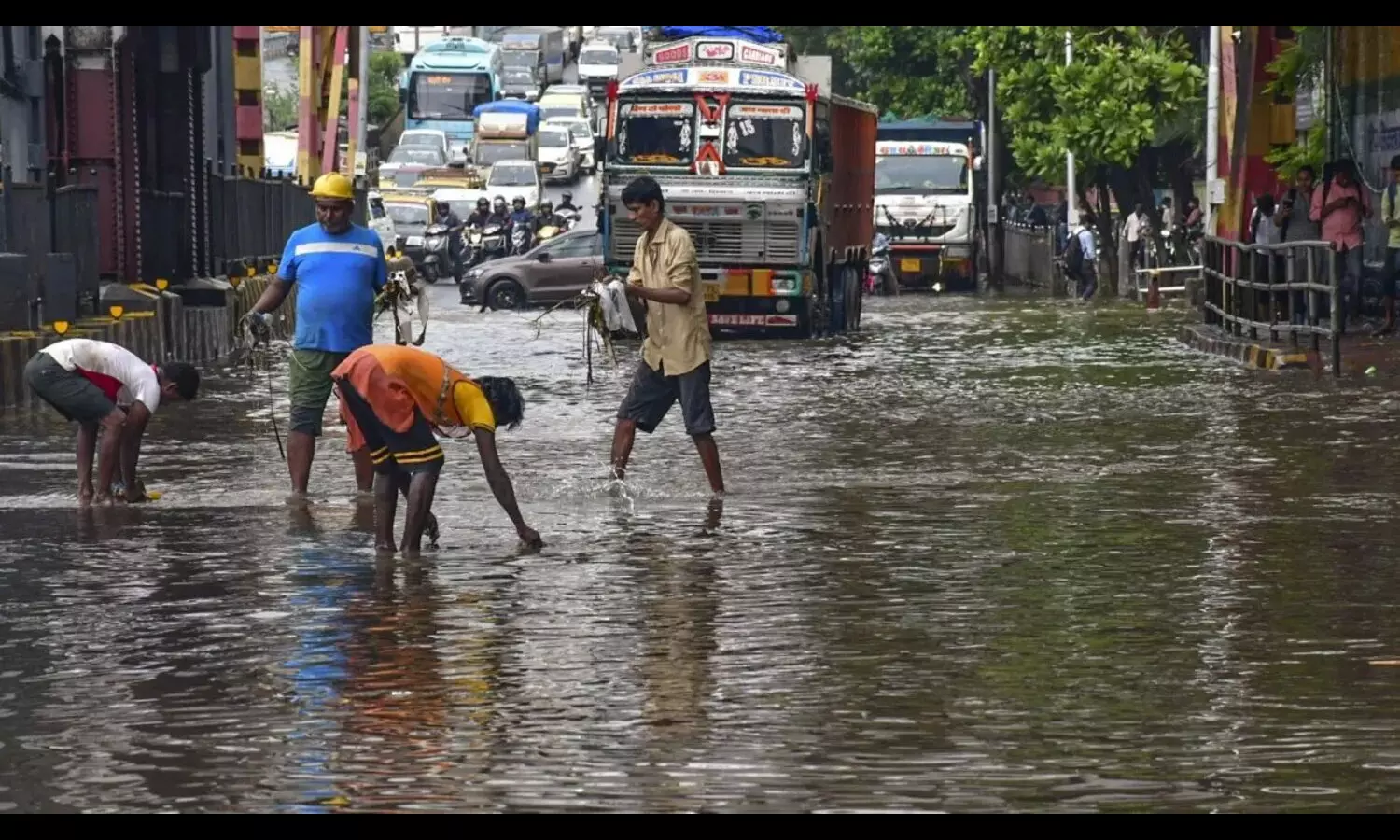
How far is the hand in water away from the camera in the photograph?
1226 centimetres

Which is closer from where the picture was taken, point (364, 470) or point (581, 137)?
point (364, 470)

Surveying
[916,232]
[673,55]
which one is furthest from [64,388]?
[916,232]

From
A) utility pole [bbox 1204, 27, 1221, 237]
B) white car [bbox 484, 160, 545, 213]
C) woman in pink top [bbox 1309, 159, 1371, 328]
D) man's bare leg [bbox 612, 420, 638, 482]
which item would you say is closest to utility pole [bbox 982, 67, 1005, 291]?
white car [bbox 484, 160, 545, 213]

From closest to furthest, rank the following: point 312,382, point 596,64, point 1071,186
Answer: point 312,382 < point 1071,186 < point 596,64

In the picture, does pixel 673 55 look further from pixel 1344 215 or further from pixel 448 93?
pixel 448 93

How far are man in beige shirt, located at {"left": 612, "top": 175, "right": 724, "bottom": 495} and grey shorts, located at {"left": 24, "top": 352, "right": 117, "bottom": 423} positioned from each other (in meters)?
2.70

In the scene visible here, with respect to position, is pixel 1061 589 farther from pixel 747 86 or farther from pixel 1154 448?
pixel 747 86

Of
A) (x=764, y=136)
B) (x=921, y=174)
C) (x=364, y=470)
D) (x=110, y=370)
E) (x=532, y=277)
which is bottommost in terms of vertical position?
(x=364, y=470)

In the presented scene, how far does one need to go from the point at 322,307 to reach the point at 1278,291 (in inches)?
527

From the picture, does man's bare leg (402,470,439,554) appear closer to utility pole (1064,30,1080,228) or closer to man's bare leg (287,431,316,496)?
man's bare leg (287,431,316,496)

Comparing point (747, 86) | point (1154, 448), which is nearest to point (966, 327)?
point (747, 86)

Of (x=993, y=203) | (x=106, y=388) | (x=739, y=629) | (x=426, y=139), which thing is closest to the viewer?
(x=739, y=629)

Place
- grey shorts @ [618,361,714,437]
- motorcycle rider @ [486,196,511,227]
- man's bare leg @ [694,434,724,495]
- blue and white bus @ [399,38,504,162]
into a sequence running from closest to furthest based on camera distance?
man's bare leg @ [694,434,724,495] → grey shorts @ [618,361,714,437] → motorcycle rider @ [486,196,511,227] → blue and white bus @ [399,38,504,162]

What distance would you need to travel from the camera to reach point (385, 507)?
39.8 feet
